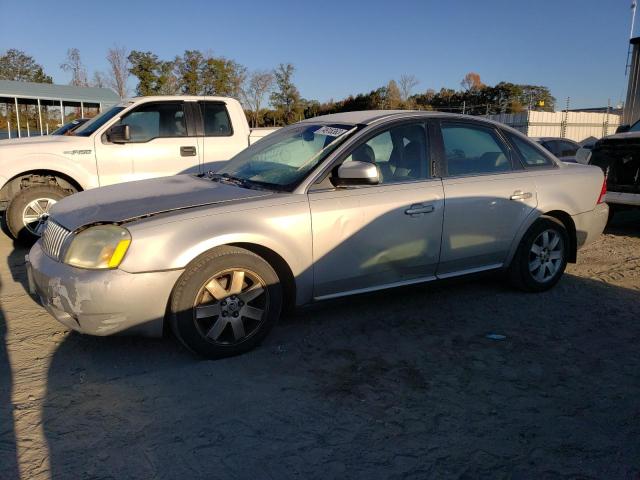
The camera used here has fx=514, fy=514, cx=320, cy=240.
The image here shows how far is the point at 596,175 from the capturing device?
5.15 meters

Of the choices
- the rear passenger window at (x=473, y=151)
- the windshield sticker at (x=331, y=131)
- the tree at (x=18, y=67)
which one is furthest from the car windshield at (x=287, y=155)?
the tree at (x=18, y=67)

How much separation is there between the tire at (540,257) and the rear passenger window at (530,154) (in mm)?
537

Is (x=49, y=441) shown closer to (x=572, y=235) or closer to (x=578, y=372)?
(x=578, y=372)

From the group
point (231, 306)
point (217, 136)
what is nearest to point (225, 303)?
point (231, 306)

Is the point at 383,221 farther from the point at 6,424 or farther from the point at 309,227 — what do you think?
the point at 6,424

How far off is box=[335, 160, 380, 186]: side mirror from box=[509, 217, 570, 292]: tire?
72.3 inches

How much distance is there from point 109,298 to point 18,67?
44572mm

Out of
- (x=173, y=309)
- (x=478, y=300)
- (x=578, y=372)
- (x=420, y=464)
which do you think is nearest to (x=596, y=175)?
(x=478, y=300)

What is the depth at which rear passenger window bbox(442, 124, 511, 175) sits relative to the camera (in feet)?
14.5

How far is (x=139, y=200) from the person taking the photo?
12.1 ft

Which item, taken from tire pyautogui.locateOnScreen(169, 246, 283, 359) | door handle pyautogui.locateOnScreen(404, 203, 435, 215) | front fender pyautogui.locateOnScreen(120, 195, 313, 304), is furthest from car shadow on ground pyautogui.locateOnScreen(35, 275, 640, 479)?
door handle pyautogui.locateOnScreen(404, 203, 435, 215)

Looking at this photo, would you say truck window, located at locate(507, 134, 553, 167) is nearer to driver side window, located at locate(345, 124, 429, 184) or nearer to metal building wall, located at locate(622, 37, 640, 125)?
driver side window, located at locate(345, 124, 429, 184)

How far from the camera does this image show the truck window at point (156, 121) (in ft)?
23.1

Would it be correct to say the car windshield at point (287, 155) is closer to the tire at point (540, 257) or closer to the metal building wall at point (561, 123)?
the tire at point (540, 257)
